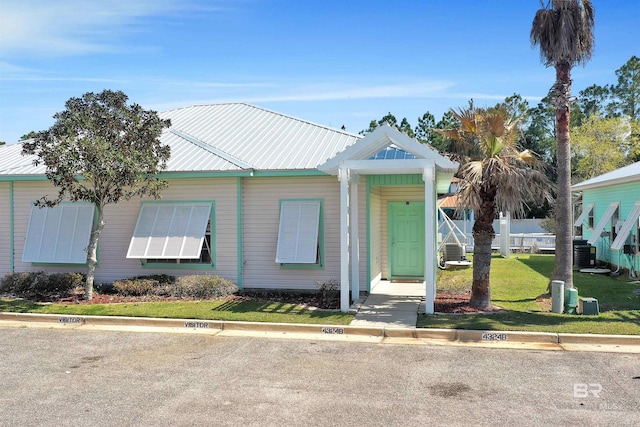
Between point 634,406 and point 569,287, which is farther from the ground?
point 569,287

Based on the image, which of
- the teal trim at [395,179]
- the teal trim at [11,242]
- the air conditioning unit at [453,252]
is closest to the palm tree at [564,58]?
the teal trim at [395,179]

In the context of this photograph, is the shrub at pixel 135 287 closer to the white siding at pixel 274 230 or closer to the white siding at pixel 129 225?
the white siding at pixel 129 225

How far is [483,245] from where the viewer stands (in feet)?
37.0

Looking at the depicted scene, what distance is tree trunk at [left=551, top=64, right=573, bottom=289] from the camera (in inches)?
493

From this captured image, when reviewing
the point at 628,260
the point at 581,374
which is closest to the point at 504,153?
the point at 581,374

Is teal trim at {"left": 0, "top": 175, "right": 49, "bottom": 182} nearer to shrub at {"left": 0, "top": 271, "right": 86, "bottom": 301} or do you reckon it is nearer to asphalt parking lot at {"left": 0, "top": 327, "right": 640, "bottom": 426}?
shrub at {"left": 0, "top": 271, "right": 86, "bottom": 301}

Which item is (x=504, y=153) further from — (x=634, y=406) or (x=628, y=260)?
(x=628, y=260)

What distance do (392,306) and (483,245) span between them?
2.46 metres

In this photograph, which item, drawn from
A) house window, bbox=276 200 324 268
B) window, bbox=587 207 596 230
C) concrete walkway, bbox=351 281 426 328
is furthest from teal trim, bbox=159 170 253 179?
window, bbox=587 207 596 230

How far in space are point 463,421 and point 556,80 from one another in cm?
979

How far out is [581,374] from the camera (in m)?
7.59

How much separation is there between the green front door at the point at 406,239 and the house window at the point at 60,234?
8.50 metres

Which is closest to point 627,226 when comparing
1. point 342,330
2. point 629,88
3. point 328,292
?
point 328,292

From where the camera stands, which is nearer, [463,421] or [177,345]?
[463,421]
